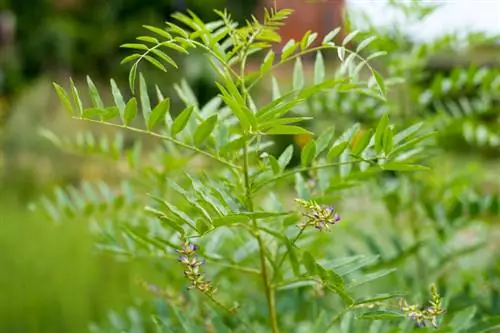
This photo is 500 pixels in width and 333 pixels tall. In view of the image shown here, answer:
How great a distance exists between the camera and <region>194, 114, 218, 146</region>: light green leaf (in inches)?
23.7

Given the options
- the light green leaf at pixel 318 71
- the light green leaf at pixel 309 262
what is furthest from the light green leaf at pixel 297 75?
the light green leaf at pixel 309 262

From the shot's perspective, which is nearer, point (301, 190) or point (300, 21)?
point (301, 190)

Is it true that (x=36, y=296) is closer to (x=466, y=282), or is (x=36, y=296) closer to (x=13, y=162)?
(x=466, y=282)

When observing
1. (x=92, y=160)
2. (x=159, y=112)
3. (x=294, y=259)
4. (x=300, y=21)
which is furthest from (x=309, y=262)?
(x=92, y=160)

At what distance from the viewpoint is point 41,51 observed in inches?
407

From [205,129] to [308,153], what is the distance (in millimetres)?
83

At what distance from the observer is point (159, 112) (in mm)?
583

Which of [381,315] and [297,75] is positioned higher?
[297,75]

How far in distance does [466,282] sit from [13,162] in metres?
4.72

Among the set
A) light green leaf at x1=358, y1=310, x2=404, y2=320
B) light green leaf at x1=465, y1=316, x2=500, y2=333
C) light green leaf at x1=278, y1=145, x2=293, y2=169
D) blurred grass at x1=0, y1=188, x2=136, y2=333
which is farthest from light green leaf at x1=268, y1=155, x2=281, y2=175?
blurred grass at x1=0, y1=188, x2=136, y2=333

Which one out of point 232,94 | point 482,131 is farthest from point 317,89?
point 482,131

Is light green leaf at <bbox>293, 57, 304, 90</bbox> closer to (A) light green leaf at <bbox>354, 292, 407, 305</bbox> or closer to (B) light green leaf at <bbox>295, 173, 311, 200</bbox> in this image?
(B) light green leaf at <bbox>295, 173, 311, 200</bbox>

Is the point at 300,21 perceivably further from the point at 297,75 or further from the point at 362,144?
the point at 362,144

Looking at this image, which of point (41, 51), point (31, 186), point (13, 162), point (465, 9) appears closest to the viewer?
point (465, 9)
